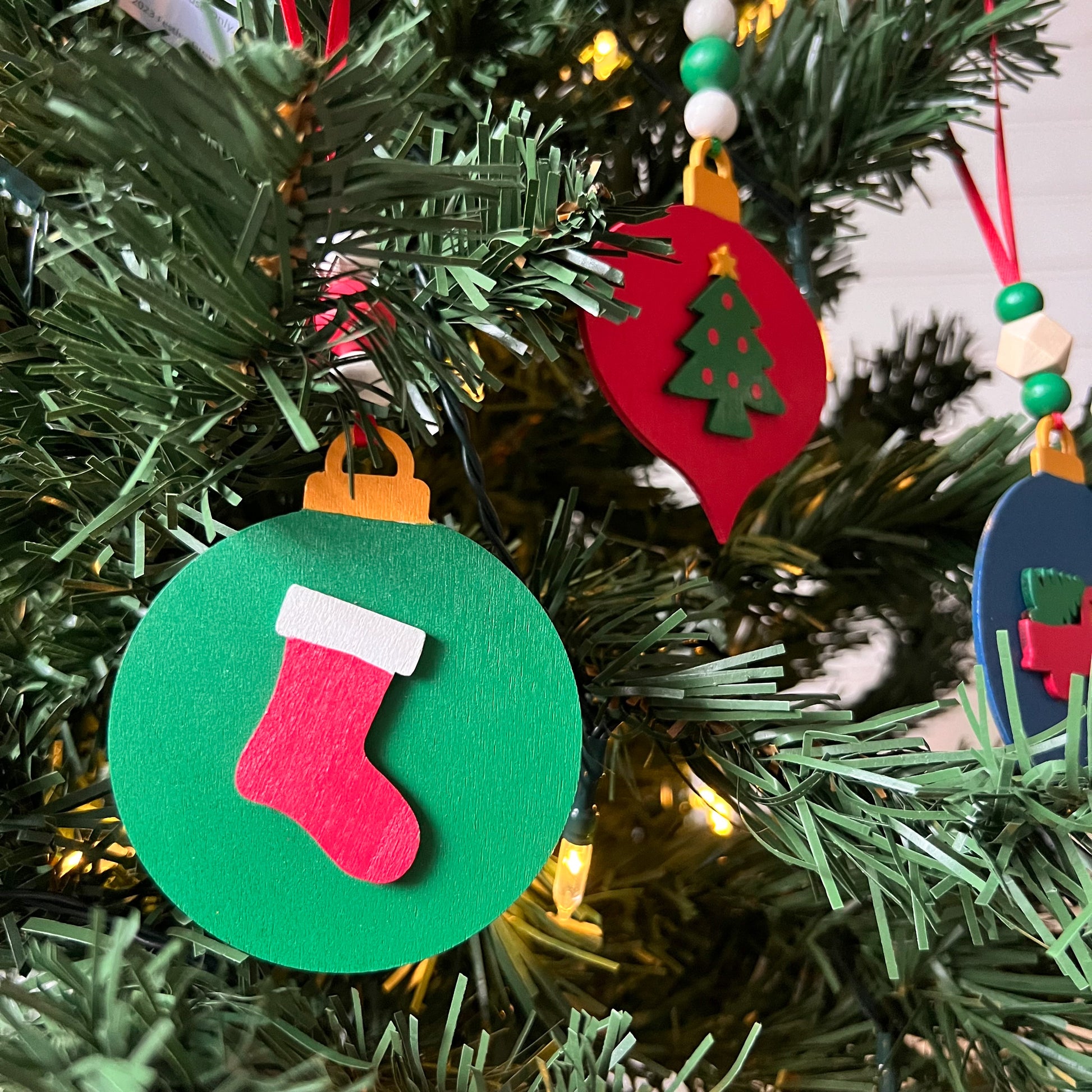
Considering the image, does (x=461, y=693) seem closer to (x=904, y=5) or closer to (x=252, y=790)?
(x=252, y=790)

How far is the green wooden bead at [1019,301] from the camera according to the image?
0.43 meters

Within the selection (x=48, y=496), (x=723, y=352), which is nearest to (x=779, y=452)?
(x=723, y=352)

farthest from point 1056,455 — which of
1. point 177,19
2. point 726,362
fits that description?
point 177,19

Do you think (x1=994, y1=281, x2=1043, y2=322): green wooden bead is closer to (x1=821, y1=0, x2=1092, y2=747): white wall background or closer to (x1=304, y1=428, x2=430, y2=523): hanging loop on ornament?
(x1=304, y1=428, x2=430, y2=523): hanging loop on ornament

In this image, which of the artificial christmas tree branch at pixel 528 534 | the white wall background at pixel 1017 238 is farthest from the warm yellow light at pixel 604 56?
the white wall background at pixel 1017 238

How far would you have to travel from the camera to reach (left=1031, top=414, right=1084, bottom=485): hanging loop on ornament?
39 cm

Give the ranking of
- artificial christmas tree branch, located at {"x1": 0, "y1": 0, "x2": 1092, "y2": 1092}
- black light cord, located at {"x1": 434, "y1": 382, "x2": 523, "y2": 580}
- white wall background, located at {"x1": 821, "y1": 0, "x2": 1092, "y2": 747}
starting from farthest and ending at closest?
white wall background, located at {"x1": 821, "y1": 0, "x2": 1092, "y2": 747}
black light cord, located at {"x1": 434, "y1": 382, "x2": 523, "y2": 580}
artificial christmas tree branch, located at {"x1": 0, "y1": 0, "x2": 1092, "y2": 1092}

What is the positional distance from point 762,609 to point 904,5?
278 millimetres

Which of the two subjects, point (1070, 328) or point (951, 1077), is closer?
point (951, 1077)

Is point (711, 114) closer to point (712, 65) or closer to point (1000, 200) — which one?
point (712, 65)

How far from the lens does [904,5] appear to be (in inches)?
16.0

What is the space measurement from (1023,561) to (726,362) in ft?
0.44

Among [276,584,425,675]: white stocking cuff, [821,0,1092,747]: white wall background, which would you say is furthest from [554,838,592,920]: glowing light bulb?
[821,0,1092,747]: white wall background

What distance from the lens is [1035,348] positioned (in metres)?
0.42
